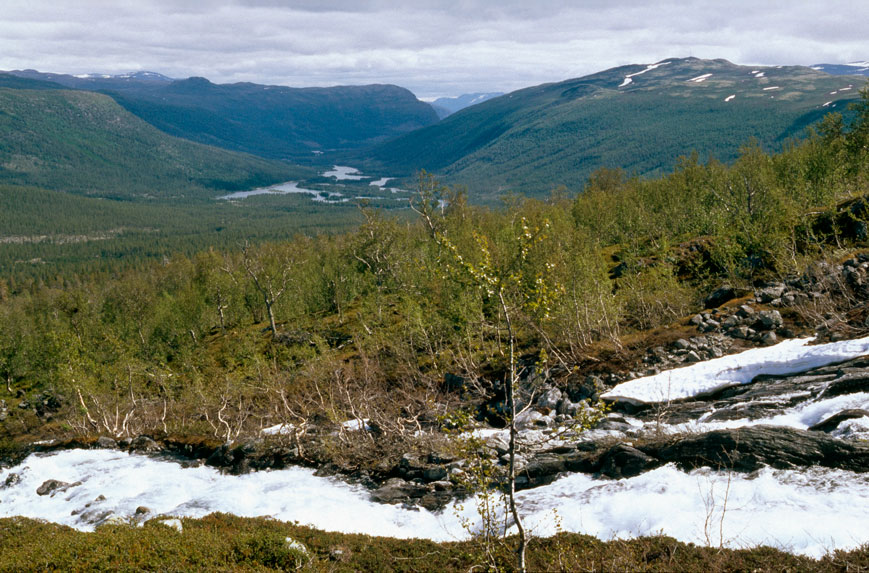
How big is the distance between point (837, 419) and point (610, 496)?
768 cm

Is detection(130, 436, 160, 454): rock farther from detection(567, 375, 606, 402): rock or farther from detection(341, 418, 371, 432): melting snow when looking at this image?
detection(567, 375, 606, 402): rock

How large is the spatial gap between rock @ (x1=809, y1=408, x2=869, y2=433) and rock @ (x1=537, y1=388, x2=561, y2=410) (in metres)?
11.2

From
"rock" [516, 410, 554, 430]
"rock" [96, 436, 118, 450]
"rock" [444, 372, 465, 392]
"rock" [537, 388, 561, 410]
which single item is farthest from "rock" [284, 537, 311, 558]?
"rock" [96, 436, 118, 450]

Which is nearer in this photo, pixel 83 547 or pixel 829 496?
pixel 829 496

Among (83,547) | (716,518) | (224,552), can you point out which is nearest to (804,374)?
(716,518)

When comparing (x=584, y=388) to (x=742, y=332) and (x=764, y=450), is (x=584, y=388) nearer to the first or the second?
(x=742, y=332)

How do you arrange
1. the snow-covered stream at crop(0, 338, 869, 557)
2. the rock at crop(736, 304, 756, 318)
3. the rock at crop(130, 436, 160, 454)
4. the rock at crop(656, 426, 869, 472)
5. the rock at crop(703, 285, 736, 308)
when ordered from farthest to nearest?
the rock at crop(703, 285, 736, 308) < the rock at crop(130, 436, 160, 454) < the rock at crop(736, 304, 756, 318) < the rock at crop(656, 426, 869, 472) < the snow-covered stream at crop(0, 338, 869, 557)

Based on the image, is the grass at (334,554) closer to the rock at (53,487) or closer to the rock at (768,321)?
the rock at (53,487)

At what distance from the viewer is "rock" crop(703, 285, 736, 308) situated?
3294cm

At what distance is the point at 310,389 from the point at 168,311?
51939 mm

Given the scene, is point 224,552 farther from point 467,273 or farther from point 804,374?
point 804,374

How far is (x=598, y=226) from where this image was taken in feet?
220

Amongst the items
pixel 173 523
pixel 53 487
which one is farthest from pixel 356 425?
pixel 53 487

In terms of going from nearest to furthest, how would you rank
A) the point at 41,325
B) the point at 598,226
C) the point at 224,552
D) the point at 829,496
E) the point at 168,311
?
the point at 829,496
the point at 224,552
the point at 598,226
the point at 168,311
the point at 41,325
